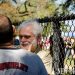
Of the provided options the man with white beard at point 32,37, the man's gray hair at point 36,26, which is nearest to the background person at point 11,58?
the man with white beard at point 32,37

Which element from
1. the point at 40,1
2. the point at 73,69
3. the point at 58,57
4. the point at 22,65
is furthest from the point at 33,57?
the point at 40,1

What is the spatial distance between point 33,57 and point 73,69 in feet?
3.80

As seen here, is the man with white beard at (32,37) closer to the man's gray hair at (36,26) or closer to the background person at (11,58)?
the man's gray hair at (36,26)

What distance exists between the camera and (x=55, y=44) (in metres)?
4.55

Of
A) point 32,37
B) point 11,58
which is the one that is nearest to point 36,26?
point 32,37

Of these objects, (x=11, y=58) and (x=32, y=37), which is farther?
(x=32, y=37)

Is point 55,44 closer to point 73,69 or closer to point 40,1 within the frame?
point 73,69

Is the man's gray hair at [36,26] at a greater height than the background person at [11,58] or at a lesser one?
greater

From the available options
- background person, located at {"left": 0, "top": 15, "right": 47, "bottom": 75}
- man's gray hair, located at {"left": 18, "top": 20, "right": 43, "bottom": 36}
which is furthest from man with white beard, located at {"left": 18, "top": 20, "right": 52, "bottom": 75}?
background person, located at {"left": 0, "top": 15, "right": 47, "bottom": 75}

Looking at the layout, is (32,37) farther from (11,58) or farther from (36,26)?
(11,58)

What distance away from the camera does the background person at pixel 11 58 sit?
2.93 meters

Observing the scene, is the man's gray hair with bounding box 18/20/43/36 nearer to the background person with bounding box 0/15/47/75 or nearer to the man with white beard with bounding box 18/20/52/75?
the man with white beard with bounding box 18/20/52/75

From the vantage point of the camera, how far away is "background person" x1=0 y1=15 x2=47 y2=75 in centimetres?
293

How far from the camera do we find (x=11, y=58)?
9.62ft
